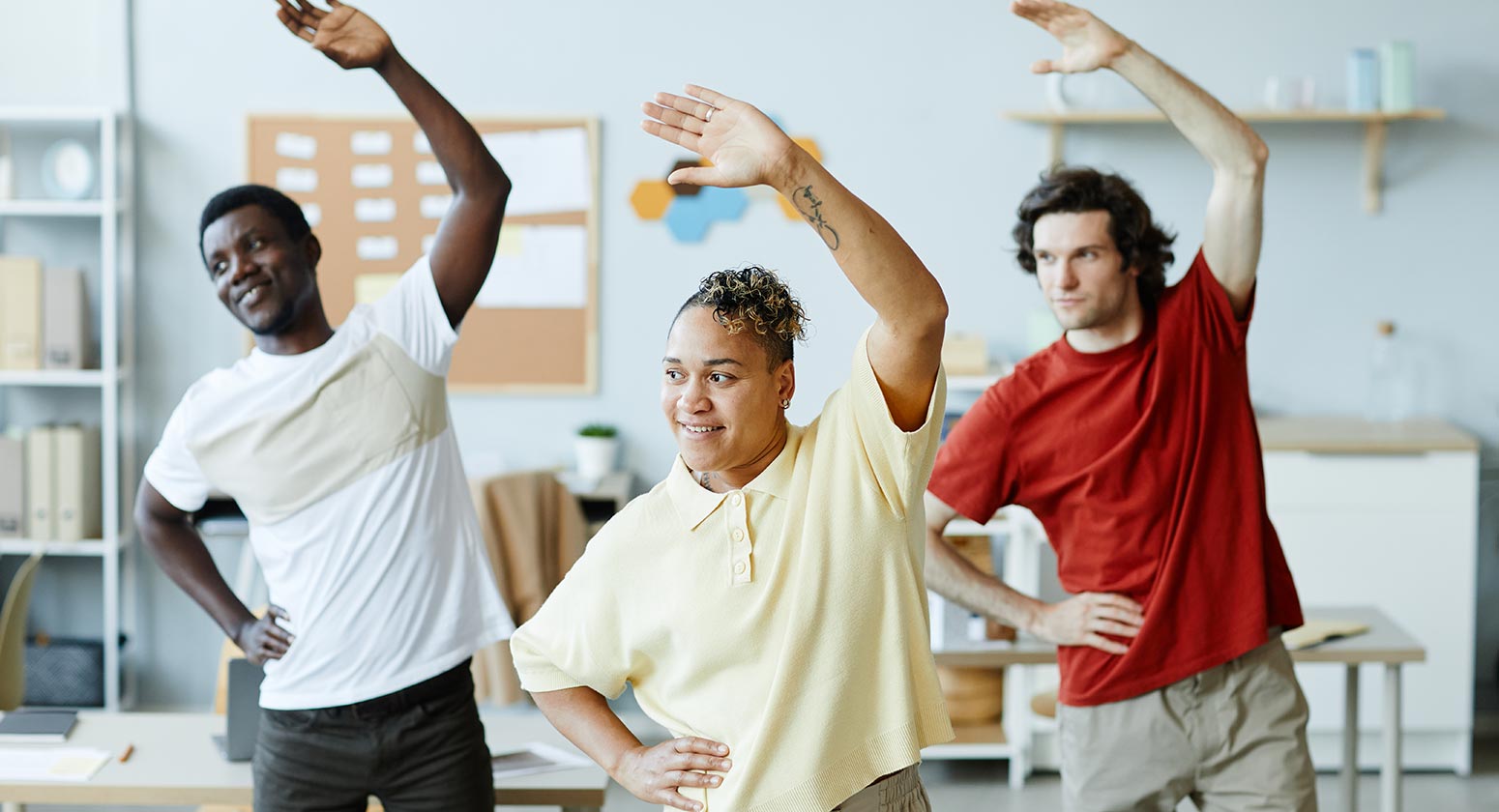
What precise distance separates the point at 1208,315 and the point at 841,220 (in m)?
1.06

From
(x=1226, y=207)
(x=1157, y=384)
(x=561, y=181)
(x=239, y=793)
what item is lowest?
(x=239, y=793)

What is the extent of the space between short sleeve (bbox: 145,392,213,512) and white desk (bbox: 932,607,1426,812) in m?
1.49

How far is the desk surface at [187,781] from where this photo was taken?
98.6 inches

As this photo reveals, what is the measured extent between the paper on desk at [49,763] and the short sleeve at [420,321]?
38.3 inches

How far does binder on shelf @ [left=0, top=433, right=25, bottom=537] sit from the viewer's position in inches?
180

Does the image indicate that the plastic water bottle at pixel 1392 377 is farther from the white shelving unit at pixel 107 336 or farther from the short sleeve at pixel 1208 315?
the white shelving unit at pixel 107 336

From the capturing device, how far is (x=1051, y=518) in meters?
2.41

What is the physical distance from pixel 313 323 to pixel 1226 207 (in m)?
1.42

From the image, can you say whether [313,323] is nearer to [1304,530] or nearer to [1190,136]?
[1190,136]

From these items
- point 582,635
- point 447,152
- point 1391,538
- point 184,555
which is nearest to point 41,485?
point 184,555

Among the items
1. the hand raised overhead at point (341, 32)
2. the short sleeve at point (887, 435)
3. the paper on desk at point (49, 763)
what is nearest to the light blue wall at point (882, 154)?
the paper on desk at point (49, 763)

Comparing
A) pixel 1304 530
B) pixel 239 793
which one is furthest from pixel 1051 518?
pixel 1304 530

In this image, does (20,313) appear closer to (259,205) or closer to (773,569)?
(259,205)

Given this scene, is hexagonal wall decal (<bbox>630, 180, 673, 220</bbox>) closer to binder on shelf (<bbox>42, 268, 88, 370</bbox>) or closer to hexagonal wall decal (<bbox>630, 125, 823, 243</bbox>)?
hexagonal wall decal (<bbox>630, 125, 823, 243</bbox>)
